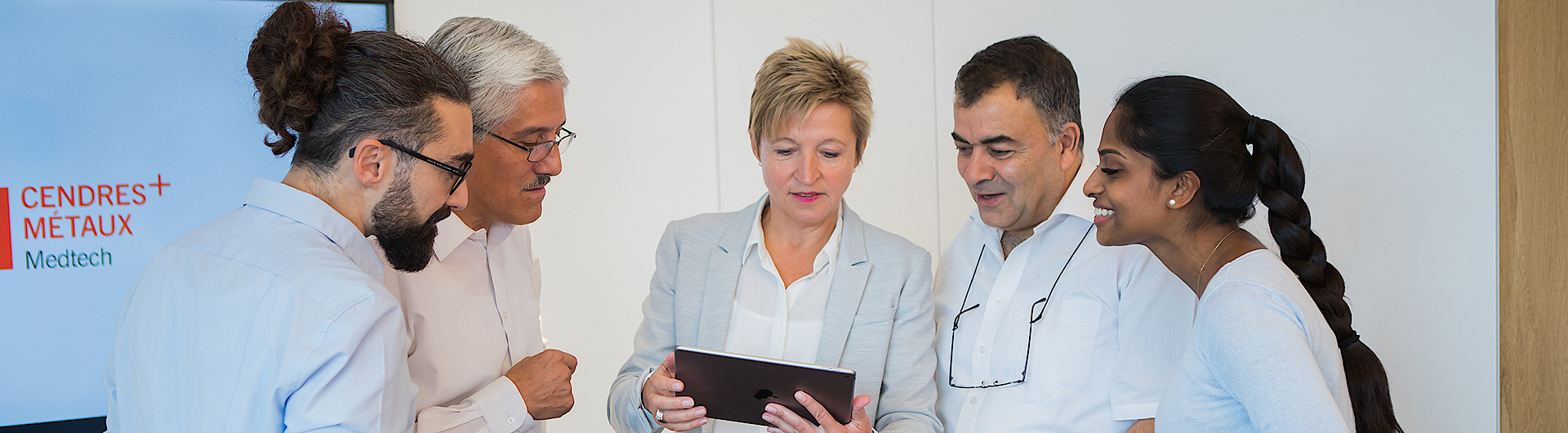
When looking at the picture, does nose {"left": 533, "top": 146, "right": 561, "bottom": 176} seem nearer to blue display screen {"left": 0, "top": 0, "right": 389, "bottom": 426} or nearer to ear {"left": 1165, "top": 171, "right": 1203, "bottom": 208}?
ear {"left": 1165, "top": 171, "right": 1203, "bottom": 208}

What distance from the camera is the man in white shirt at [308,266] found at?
1.26 metres

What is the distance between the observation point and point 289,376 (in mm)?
1253

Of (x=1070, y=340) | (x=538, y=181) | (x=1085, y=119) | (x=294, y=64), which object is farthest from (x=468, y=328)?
(x=1085, y=119)

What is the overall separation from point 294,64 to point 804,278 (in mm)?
1189

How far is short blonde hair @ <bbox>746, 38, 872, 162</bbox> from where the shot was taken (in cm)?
216

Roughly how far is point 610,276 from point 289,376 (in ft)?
7.60

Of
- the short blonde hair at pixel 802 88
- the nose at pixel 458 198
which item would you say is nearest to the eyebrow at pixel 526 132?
the nose at pixel 458 198

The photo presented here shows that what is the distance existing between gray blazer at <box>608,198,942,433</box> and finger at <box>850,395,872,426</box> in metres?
0.12

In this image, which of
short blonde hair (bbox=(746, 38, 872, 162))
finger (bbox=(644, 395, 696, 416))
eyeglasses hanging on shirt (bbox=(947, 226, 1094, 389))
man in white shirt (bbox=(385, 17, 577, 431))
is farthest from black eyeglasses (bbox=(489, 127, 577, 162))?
eyeglasses hanging on shirt (bbox=(947, 226, 1094, 389))

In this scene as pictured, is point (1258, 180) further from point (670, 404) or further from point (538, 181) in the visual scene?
point (538, 181)

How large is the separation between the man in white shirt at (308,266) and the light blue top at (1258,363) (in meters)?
Answer: 1.31

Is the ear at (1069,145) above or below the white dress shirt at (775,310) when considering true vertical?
above

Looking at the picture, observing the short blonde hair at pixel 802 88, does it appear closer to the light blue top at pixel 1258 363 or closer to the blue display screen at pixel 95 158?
the light blue top at pixel 1258 363

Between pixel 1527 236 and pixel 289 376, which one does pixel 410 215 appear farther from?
pixel 1527 236
